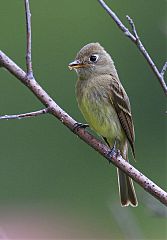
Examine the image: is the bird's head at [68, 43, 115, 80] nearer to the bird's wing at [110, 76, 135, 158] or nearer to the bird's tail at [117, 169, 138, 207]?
the bird's wing at [110, 76, 135, 158]

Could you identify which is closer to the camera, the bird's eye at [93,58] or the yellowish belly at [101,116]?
the yellowish belly at [101,116]

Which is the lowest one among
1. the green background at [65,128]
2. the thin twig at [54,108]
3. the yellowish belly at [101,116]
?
the thin twig at [54,108]

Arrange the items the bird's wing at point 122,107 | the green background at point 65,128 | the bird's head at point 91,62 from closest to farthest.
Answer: the bird's wing at point 122,107
the bird's head at point 91,62
the green background at point 65,128

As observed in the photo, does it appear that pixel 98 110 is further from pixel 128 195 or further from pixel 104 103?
pixel 128 195

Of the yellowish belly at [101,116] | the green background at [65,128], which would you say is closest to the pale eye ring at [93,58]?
the yellowish belly at [101,116]

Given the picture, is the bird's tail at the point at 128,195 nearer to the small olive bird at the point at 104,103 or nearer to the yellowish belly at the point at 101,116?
the small olive bird at the point at 104,103

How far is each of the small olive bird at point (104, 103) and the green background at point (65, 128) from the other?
5692mm

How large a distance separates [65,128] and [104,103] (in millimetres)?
9294

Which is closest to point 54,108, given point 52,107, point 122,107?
point 52,107

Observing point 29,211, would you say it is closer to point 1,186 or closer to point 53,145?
point 1,186

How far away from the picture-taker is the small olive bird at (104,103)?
561 cm

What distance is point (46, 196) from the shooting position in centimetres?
1416

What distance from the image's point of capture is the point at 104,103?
5.67 meters

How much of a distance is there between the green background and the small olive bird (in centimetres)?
569
